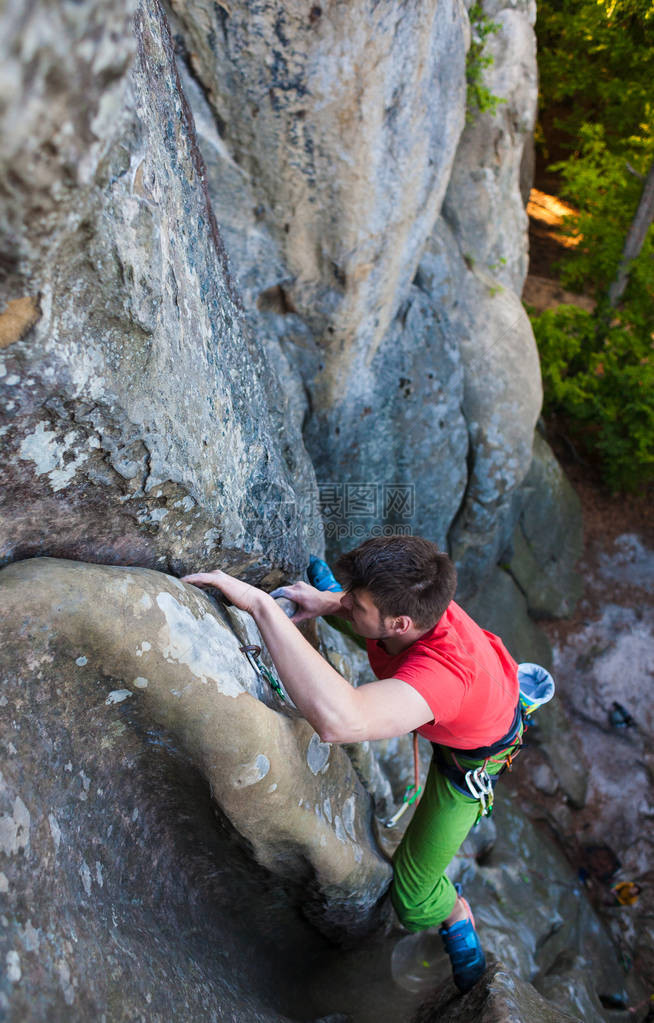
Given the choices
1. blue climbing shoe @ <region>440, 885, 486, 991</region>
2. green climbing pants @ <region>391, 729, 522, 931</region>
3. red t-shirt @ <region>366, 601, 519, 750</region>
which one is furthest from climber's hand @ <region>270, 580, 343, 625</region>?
blue climbing shoe @ <region>440, 885, 486, 991</region>

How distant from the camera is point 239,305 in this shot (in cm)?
334

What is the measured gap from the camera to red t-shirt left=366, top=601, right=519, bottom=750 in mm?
2475

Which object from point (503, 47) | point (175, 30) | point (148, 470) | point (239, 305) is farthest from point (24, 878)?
point (503, 47)

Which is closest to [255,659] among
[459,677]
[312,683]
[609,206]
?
[312,683]

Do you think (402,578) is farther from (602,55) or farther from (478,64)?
(602,55)

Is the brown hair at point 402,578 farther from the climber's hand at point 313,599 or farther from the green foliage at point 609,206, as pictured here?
the green foliage at point 609,206

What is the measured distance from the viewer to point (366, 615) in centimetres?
264

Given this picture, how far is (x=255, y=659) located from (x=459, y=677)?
84 cm

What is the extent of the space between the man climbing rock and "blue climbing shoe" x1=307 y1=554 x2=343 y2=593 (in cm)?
75

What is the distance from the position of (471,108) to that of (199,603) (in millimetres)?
7068

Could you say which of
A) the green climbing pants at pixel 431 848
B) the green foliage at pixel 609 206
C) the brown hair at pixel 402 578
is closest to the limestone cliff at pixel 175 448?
the green climbing pants at pixel 431 848

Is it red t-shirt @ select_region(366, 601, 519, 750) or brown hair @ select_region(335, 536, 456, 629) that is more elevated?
brown hair @ select_region(335, 536, 456, 629)

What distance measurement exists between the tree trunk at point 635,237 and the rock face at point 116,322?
8.71m

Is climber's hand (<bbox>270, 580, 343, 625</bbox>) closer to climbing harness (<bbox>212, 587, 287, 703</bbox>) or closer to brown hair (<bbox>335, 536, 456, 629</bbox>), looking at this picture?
climbing harness (<bbox>212, 587, 287, 703</bbox>)
